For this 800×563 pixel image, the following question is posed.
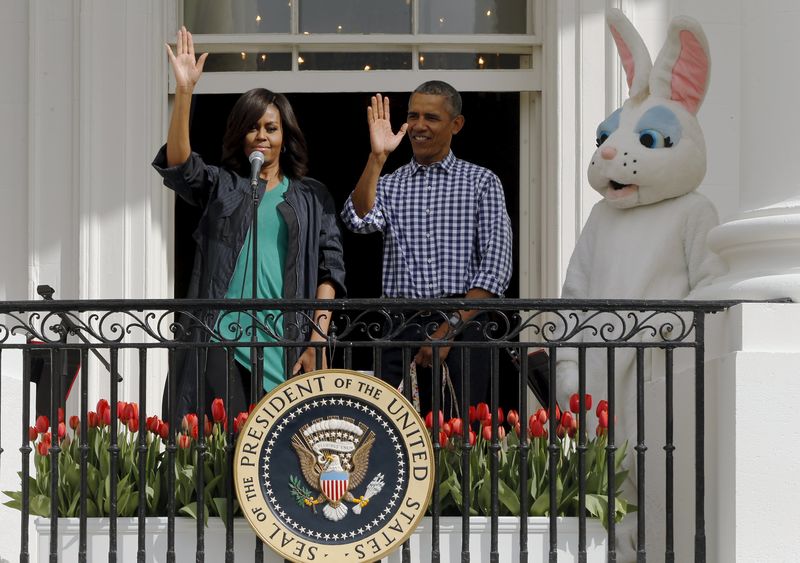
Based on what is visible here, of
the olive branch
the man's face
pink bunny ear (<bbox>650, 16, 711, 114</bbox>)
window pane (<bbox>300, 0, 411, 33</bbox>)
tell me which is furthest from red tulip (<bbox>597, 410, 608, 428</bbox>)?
window pane (<bbox>300, 0, 411, 33</bbox>)

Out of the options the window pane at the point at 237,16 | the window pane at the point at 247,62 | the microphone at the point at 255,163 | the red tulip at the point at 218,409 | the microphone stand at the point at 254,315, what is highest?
the window pane at the point at 237,16

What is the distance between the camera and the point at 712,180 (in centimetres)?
924

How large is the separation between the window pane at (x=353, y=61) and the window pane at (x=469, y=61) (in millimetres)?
111

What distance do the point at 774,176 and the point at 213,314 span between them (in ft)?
7.25

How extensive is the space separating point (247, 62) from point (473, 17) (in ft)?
3.99

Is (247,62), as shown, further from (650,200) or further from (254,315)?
(254,315)

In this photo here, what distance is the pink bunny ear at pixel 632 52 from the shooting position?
7746 millimetres

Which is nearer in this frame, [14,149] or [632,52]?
[632,52]

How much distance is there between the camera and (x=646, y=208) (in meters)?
7.62

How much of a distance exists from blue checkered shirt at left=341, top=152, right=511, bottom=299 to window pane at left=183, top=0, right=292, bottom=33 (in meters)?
1.82

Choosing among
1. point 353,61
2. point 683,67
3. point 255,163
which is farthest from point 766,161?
point 353,61

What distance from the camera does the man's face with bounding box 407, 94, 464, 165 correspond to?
27.1ft

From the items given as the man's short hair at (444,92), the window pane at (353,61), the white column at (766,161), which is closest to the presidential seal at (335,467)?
the white column at (766,161)

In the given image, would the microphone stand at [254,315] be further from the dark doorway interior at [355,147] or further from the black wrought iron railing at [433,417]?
the dark doorway interior at [355,147]
